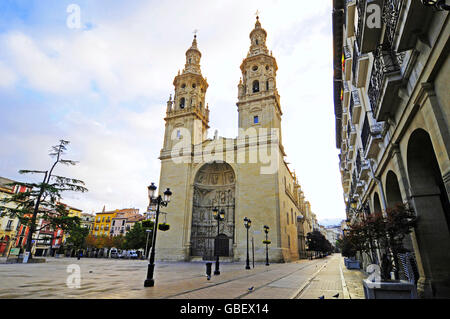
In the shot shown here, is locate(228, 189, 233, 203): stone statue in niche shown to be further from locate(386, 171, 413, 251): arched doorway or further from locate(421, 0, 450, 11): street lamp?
locate(421, 0, 450, 11): street lamp

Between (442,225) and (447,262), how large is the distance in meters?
0.92

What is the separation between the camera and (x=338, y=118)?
23.9 metres

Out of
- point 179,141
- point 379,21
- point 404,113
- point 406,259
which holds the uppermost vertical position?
point 179,141

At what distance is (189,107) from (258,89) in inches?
427

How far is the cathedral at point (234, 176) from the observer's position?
27.8 metres

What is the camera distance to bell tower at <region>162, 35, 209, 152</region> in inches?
1422

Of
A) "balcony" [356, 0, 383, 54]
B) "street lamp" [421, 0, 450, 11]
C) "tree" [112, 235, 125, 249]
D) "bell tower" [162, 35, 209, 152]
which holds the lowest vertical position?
"tree" [112, 235, 125, 249]

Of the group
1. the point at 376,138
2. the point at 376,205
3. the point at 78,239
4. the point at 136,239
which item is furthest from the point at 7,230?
the point at 376,138

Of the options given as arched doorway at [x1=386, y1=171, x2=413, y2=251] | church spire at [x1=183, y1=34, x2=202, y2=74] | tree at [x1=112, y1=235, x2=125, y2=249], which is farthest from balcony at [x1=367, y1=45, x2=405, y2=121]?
tree at [x1=112, y1=235, x2=125, y2=249]

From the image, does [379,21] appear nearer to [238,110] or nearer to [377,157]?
[377,157]

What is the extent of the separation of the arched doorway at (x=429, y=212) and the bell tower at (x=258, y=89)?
2459 cm

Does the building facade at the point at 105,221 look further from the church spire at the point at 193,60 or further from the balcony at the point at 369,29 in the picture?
the balcony at the point at 369,29

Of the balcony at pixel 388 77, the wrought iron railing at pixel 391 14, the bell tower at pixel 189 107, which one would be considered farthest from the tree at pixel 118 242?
the wrought iron railing at pixel 391 14

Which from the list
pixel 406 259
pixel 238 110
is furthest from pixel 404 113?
pixel 238 110
